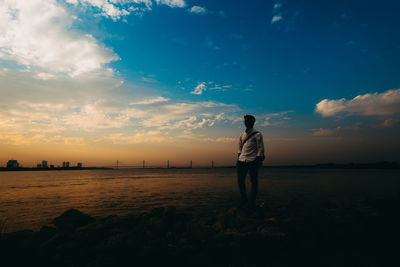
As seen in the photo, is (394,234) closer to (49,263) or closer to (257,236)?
(257,236)

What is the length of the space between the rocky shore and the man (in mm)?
1475

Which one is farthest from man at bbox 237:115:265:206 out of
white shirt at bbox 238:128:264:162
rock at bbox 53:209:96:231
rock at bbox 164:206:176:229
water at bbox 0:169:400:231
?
rock at bbox 53:209:96:231

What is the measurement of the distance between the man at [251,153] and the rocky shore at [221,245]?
4.84 feet

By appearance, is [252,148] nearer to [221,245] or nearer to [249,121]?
[249,121]

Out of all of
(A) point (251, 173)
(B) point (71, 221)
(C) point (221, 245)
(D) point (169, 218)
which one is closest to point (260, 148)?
(A) point (251, 173)

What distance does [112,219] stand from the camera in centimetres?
824

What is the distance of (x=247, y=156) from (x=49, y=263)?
6681 millimetres

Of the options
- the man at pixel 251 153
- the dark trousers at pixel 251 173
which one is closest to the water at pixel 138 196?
the dark trousers at pixel 251 173

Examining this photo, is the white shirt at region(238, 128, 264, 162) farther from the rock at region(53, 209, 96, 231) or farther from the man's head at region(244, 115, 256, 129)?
the rock at region(53, 209, 96, 231)

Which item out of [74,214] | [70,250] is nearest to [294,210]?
[70,250]

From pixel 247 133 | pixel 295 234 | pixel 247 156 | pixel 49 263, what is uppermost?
pixel 247 133

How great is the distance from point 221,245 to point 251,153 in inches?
150

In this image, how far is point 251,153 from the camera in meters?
8.21

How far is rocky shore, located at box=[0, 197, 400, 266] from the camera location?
4.46 metres
